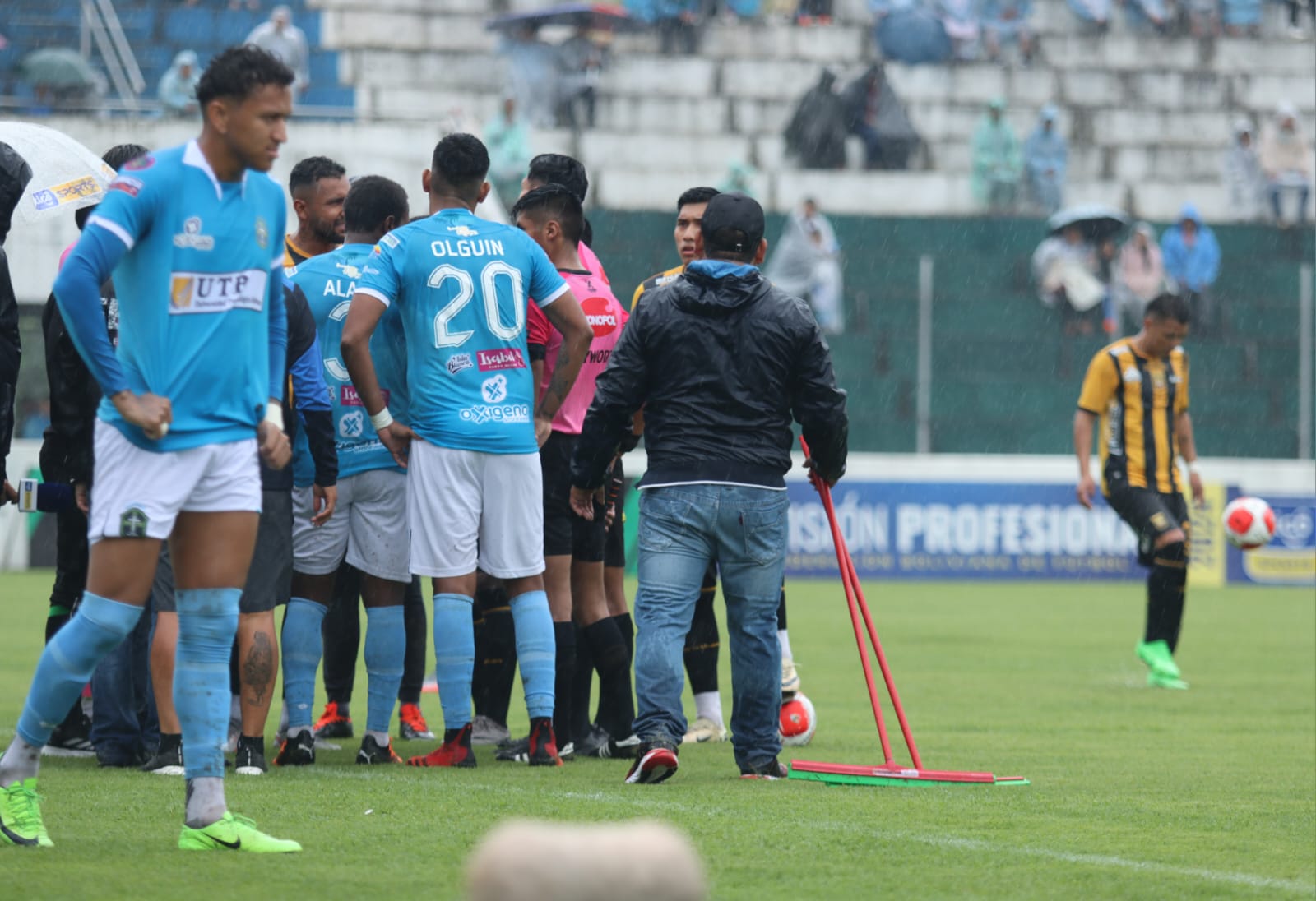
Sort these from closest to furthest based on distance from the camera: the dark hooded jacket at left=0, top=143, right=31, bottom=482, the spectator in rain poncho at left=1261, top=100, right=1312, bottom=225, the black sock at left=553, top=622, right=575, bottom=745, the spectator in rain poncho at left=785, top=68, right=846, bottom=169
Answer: the dark hooded jacket at left=0, top=143, right=31, bottom=482 → the black sock at left=553, top=622, right=575, bottom=745 → the spectator in rain poncho at left=785, top=68, right=846, bottom=169 → the spectator in rain poncho at left=1261, top=100, right=1312, bottom=225

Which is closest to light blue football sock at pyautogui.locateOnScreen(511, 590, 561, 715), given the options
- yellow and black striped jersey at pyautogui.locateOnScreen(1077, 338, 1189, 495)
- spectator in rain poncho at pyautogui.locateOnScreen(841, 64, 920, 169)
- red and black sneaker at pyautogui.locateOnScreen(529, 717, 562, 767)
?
red and black sneaker at pyautogui.locateOnScreen(529, 717, 562, 767)

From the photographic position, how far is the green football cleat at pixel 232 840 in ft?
17.0

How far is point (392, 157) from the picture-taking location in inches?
911

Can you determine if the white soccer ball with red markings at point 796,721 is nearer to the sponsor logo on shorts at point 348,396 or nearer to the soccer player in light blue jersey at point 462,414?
the soccer player in light blue jersey at point 462,414

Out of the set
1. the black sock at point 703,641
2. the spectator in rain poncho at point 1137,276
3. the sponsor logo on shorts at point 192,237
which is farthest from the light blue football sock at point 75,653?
the spectator in rain poncho at point 1137,276

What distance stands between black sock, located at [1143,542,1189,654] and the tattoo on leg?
6507 mm

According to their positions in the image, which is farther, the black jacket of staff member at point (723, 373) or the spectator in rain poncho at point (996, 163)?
the spectator in rain poncho at point (996, 163)

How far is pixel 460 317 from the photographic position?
7184mm

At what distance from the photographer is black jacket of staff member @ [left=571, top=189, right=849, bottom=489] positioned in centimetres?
696

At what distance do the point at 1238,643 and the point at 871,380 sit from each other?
9911 mm

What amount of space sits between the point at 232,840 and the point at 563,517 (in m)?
2.93

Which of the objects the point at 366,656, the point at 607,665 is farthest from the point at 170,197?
the point at 607,665

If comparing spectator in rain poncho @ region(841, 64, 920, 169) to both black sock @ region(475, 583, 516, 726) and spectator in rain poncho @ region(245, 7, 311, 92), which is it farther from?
black sock @ region(475, 583, 516, 726)

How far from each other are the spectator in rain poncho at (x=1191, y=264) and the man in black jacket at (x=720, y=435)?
2026cm
